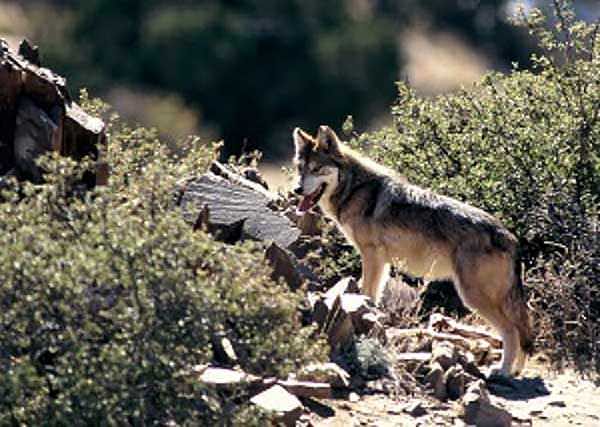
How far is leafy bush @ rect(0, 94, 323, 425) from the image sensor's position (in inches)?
300

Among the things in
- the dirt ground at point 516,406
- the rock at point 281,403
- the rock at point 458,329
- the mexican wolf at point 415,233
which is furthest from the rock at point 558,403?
the rock at point 281,403

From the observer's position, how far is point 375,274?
40.3 ft

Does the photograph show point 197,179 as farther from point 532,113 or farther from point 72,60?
point 72,60

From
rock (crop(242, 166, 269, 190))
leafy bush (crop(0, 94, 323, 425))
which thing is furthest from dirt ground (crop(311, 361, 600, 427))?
rock (crop(242, 166, 269, 190))

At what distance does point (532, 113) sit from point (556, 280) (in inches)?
80.9

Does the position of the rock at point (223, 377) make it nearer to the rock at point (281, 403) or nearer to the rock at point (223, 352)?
the rock at point (281, 403)

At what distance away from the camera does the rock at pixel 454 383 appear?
10.4 meters

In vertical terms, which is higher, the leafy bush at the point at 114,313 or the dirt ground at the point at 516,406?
the dirt ground at the point at 516,406

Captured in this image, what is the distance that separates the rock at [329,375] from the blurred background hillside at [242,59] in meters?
28.1

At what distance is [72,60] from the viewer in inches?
1540

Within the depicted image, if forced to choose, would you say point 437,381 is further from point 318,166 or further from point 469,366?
point 318,166

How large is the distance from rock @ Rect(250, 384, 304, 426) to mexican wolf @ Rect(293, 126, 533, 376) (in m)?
2.84

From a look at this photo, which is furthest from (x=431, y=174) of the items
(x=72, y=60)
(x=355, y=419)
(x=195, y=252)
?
(x=72, y=60)

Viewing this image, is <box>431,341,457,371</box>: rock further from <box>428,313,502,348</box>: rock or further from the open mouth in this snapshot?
the open mouth
